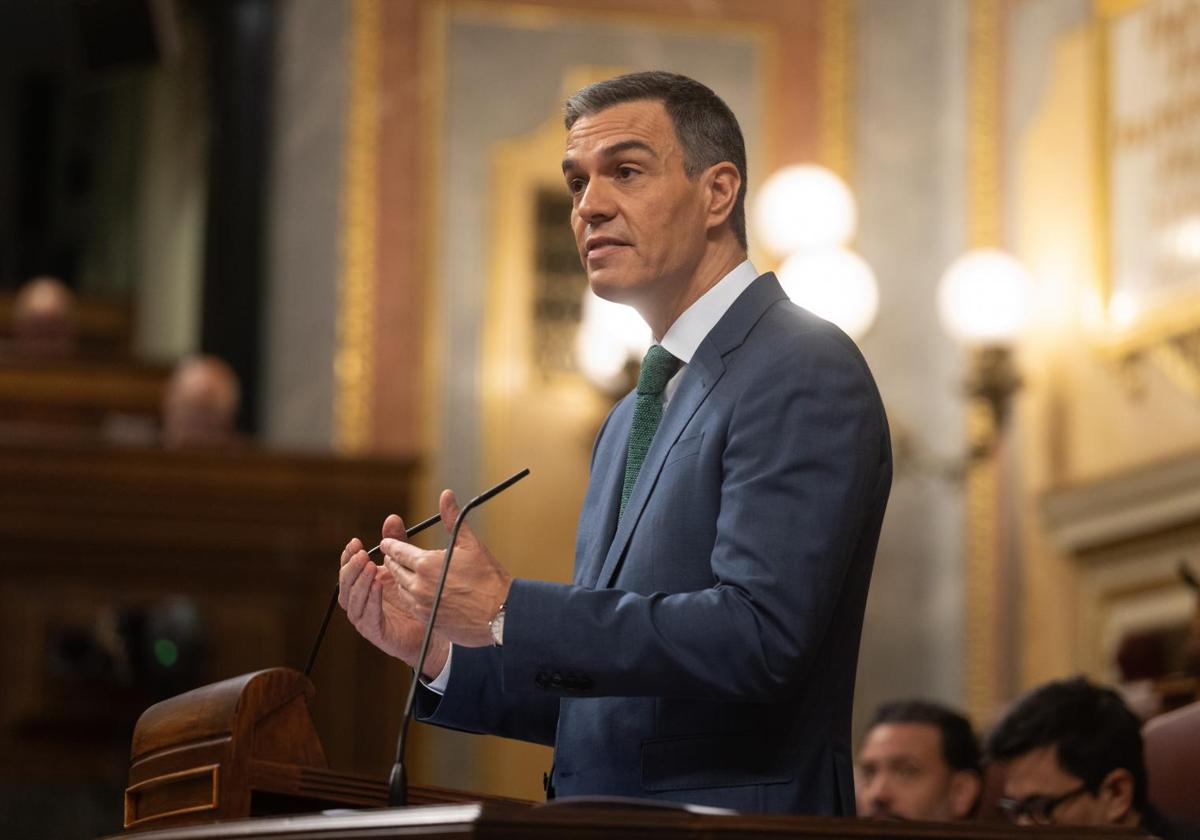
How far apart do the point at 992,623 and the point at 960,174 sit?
1.65m

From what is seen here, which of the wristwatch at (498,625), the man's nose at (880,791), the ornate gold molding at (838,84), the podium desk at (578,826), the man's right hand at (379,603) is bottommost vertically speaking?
the podium desk at (578,826)

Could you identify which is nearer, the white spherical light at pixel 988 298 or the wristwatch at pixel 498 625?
the wristwatch at pixel 498 625

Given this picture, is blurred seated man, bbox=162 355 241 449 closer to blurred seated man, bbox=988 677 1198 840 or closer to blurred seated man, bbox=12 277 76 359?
blurred seated man, bbox=12 277 76 359

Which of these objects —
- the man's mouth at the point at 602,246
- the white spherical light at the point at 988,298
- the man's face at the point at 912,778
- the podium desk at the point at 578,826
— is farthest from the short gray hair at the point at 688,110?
the white spherical light at the point at 988,298

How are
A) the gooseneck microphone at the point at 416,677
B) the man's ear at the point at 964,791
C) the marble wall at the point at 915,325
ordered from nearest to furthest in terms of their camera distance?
the gooseneck microphone at the point at 416,677 → the man's ear at the point at 964,791 → the marble wall at the point at 915,325

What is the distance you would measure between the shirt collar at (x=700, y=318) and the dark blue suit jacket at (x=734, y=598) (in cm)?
4

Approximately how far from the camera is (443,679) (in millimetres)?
2264

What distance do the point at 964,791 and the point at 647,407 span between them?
1707mm

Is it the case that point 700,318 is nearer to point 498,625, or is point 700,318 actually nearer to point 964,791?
point 498,625

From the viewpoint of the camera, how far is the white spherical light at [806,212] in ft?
22.3

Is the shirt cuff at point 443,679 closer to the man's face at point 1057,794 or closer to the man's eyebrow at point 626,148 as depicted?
the man's eyebrow at point 626,148

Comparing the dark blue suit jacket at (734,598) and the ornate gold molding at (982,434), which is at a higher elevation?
the ornate gold molding at (982,434)

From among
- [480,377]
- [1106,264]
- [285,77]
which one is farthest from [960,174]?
[285,77]

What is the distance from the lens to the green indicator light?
6367 mm
